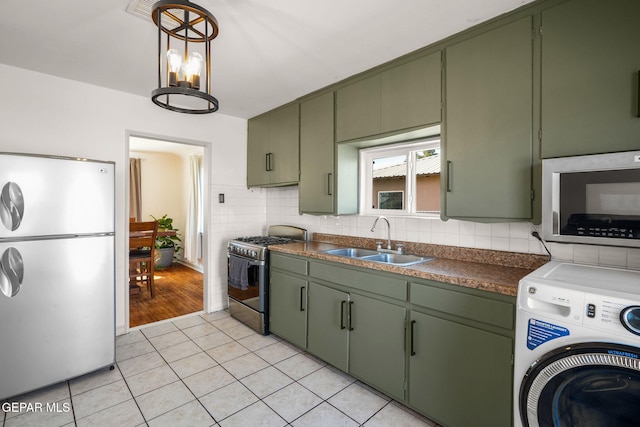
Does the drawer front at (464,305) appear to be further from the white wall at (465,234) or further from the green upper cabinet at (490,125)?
the white wall at (465,234)

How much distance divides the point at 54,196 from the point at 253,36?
67.2 inches

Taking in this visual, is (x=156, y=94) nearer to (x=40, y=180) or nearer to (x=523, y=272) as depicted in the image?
(x=40, y=180)

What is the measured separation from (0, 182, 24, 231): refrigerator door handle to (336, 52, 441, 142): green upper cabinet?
2.29 m

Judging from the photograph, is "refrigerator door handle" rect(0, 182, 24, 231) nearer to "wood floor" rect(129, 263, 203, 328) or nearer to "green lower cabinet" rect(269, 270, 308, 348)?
"wood floor" rect(129, 263, 203, 328)

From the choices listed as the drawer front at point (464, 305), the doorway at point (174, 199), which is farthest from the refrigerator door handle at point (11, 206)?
the doorway at point (174, 199)

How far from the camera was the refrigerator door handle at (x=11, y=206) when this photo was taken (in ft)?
6.27

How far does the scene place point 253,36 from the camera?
2004 millimetres

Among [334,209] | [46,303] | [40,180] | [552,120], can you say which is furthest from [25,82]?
[552,120]

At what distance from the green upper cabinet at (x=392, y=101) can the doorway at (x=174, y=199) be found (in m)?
3.06

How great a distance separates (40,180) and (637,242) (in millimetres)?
3274

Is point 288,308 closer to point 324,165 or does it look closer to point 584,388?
point 324,165

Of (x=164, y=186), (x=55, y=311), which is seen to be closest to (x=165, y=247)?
(x=164, y=186)

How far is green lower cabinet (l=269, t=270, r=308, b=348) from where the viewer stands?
8.64 ft

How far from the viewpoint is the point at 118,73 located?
8.41 feet
